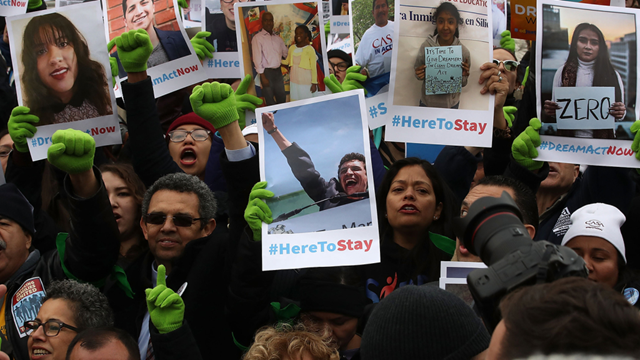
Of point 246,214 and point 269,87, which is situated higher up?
point 269,87

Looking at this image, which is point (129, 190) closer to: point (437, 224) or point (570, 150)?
point (437, 224)

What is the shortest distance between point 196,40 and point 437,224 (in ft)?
7.19

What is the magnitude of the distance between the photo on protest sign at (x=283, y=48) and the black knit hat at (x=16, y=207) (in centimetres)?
146

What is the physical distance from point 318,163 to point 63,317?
4.74 feet

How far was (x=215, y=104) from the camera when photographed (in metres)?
3.44

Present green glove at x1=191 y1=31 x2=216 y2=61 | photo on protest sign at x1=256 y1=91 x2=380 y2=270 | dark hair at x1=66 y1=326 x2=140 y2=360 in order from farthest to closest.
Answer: green glove at x1=191 y1=31 x2=216 y2=61 < photo on protest sign at x1=256 y1=91 x2=380 y2=270 < dark hair at x1=66 y1=326 x2=140 y2=360

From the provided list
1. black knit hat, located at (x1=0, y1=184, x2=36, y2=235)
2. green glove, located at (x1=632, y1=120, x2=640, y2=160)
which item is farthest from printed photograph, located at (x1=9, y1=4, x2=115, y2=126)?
green glove, located at (x1=632, y1=120, x2=640, y2=160)

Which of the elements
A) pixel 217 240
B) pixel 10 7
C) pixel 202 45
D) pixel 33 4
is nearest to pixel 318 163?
pixel 217 240

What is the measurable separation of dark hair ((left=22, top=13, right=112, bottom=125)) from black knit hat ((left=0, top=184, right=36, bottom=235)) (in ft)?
1.53

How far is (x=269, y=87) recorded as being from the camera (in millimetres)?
3938

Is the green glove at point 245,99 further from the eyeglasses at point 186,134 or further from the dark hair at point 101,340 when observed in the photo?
the dark hair at point 101,340

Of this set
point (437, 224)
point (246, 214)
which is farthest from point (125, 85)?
point (437, 224)

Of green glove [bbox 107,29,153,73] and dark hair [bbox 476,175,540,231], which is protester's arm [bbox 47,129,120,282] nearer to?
green glove [bbox 107,29,153,73]

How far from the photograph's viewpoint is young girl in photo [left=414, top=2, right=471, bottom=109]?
3.73 m
